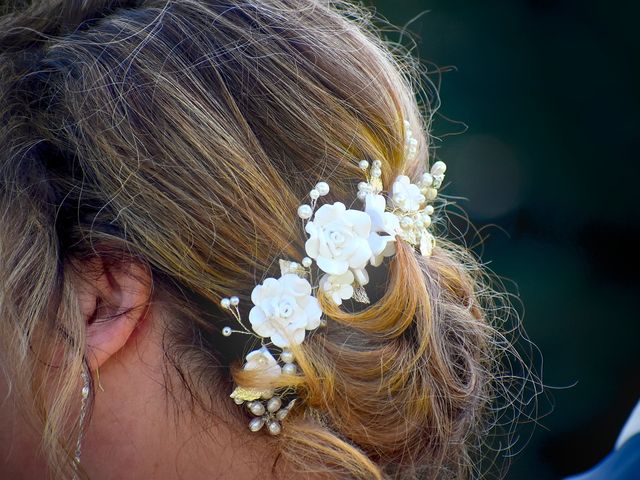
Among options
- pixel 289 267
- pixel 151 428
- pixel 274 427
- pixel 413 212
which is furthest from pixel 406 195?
pixel 151 428

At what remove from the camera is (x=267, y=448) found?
1302 millimetres

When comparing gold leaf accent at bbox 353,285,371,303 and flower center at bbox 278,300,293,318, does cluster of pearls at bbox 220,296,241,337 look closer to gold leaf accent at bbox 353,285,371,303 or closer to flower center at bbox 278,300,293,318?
flower center at bbox 278,300,293,318

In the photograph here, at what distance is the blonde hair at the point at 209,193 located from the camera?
118cm

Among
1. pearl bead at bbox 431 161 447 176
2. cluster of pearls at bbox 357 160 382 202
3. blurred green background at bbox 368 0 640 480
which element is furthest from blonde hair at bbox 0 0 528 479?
blurred green background at bbox 368 0 640 480

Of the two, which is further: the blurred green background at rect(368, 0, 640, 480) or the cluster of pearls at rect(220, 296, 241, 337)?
the blurred green background at rect(368, 0, 640, 480)

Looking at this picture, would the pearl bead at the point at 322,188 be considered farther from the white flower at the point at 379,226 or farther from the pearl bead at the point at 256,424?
the pearl bead at the point at 256,424

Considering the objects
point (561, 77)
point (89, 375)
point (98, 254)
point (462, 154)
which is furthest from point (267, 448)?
point (561, 77)

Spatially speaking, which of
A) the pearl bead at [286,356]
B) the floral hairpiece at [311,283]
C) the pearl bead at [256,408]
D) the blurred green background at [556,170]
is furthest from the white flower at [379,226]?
→ the blurred green background at [556,170]

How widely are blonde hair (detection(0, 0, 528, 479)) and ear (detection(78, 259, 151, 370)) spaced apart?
22 millimetres

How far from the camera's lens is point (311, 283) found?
4.02 feet

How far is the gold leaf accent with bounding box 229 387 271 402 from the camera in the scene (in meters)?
1.21

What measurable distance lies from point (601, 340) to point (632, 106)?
97 cm

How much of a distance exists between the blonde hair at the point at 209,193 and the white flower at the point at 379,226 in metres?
0.04

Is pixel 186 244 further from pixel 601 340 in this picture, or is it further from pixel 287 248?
pixel 601 340
